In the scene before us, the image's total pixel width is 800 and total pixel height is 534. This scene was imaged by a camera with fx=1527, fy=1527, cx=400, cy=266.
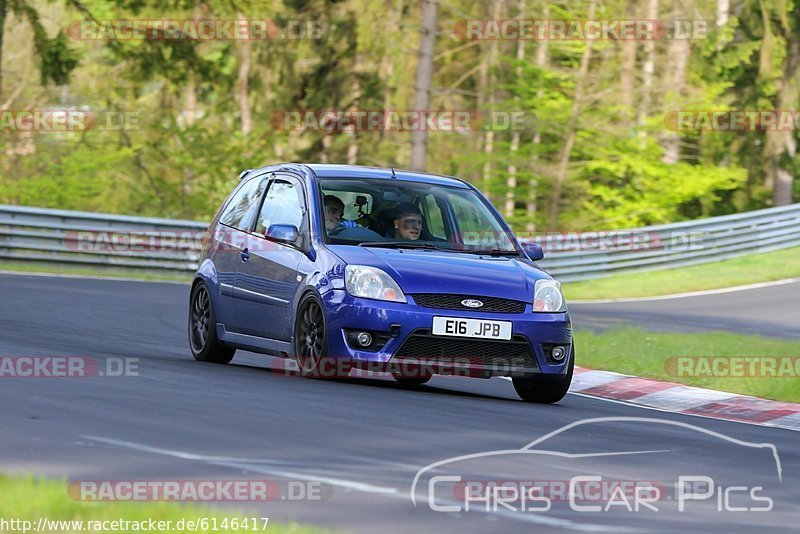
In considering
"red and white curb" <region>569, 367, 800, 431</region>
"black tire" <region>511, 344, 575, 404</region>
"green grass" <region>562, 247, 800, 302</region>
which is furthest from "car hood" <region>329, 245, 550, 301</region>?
"green grass" <region>562, 247, 800, 302</region>

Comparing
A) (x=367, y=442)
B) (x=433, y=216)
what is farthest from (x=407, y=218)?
(x=367, y=442)

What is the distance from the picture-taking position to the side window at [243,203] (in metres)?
12.3

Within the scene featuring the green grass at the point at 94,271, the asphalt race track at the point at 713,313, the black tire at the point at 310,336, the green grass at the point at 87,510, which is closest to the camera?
the green grass at the point at 87,510

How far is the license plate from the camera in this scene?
33.3 feet

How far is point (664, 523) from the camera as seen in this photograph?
6.02 meters

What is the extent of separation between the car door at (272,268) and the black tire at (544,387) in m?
1.74

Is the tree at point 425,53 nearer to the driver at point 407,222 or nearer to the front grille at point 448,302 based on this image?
the driver at point 407,222

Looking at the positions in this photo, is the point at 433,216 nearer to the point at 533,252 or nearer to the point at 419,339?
the point at 533,252

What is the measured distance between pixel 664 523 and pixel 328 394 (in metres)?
3.98

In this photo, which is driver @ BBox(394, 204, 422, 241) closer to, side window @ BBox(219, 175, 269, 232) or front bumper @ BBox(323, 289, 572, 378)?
front bumper @ BBox(323, 289, 572, 378)

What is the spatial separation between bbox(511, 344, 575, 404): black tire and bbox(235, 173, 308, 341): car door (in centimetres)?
174

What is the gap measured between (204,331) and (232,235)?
2.71 feet

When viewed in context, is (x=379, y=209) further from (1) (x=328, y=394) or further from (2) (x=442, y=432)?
(2) (x=442, y=432)

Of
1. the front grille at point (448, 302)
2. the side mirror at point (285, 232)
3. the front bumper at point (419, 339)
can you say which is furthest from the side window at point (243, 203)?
the front grille at point (448, 302)
